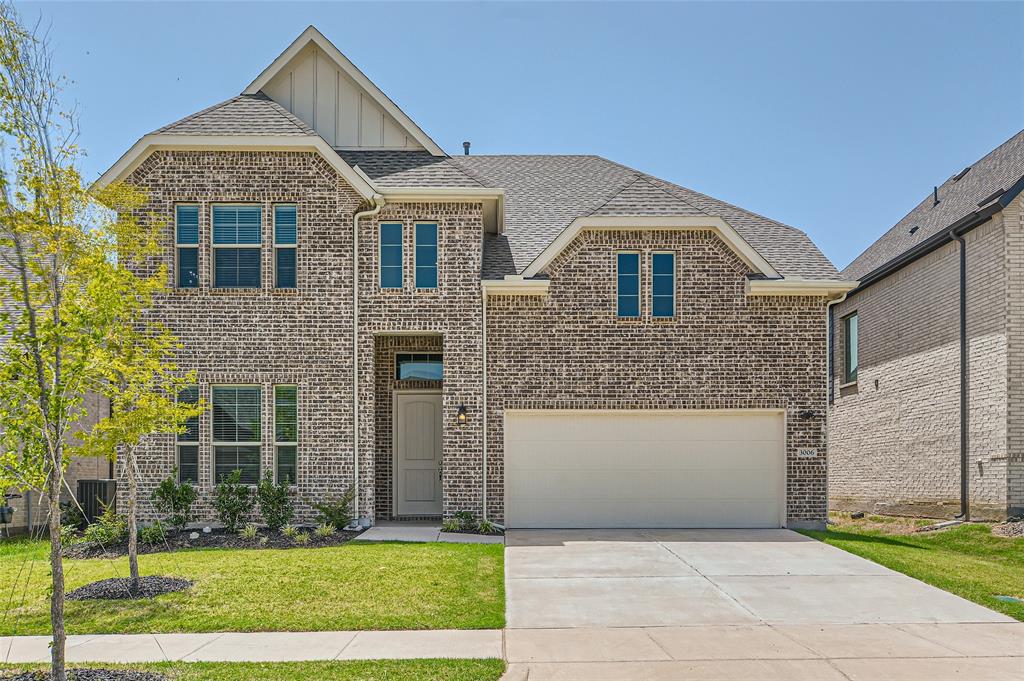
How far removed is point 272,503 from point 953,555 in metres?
10.7

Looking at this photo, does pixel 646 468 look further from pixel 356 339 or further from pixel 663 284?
pixel 356 339

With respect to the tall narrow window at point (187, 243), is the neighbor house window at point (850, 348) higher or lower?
lower

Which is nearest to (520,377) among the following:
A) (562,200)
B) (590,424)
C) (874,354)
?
(590,424)

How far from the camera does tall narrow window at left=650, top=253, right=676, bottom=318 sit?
15234 mm

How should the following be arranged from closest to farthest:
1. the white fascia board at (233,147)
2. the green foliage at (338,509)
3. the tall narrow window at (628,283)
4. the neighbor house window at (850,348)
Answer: the green foliage at (338,509)
the white fascia board at (233,147)
the tall narrow window at (628,283)
the neighbor house window at (850,348)

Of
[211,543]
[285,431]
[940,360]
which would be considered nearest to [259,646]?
[211,543]

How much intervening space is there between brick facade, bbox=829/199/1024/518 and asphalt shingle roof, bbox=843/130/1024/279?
2.26 ft

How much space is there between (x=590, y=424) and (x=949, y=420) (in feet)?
23.7

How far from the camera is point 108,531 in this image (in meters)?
12.8

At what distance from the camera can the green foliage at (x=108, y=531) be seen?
12656 mm

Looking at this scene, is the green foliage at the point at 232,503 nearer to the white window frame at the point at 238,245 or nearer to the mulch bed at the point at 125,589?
the white window frame at the point at 238,245

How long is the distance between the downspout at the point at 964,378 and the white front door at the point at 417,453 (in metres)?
9.79

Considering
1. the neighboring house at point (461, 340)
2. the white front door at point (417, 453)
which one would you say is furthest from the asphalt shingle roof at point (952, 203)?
the white front door at point (417, 453)

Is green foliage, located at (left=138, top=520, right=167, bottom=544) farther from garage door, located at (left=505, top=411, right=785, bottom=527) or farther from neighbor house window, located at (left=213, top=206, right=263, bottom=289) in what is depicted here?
garage door, located at (left=505, top=411, right=785, bottom=527)
